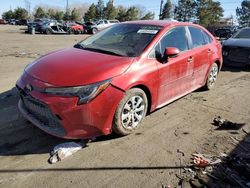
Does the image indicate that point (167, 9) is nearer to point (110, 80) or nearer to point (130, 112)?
point (130, 112)

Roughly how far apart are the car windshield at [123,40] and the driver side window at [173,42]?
0.58ft

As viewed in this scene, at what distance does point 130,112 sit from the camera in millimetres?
4434

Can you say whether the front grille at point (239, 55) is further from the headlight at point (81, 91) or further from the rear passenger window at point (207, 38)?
the headlight at point (81, 91)

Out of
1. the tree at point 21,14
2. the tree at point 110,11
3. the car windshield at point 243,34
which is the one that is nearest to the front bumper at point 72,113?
the car windshield at point 243,34

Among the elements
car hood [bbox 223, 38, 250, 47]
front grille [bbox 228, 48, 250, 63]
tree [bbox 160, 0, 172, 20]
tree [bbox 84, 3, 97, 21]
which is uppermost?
tree [bbox 160, 0, 172, 20]

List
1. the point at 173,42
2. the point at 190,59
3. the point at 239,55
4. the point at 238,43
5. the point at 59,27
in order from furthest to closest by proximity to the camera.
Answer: the point at 59,27
the point at 238,43
the point at 239,55
the point at 190,59
the point at 173,42

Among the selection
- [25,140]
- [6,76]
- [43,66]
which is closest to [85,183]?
[25,140]

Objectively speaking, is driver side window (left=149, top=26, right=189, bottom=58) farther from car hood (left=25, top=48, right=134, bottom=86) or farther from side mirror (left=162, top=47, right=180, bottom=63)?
car hood (left=25, top=48, right=134, bottom=86)

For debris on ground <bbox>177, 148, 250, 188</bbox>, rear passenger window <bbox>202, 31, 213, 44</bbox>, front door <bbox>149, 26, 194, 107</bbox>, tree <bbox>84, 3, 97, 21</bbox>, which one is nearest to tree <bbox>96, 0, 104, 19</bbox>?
tree <bbox>84, 3, 97, 21</bbox>

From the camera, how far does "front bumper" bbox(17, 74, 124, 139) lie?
148 inches

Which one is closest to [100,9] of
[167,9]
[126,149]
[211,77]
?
[167,9]

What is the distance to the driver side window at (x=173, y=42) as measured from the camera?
16.0ft

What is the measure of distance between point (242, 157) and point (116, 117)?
5.79 ft

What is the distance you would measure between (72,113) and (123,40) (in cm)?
189
